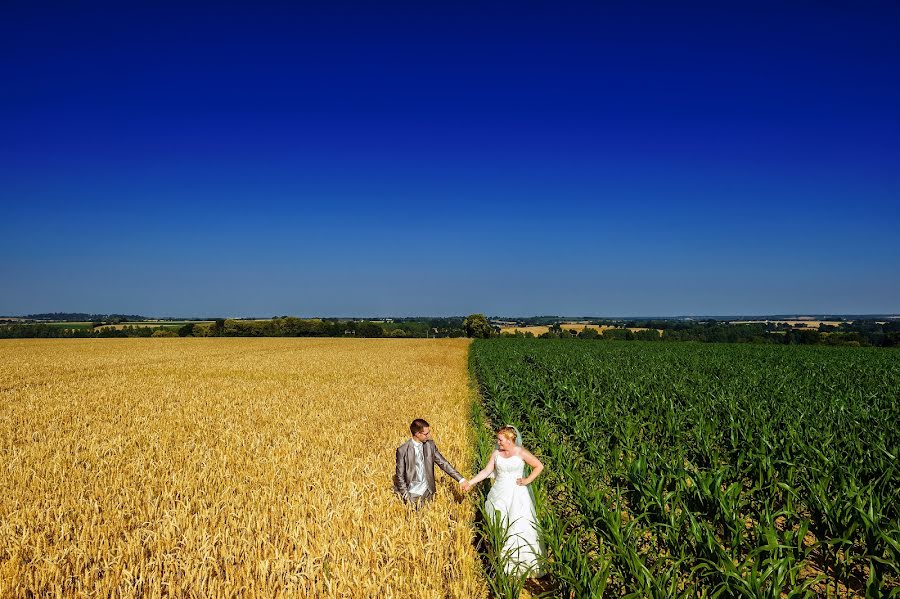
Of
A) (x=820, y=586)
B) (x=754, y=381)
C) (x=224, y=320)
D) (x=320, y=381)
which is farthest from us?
(x=224, y=320)

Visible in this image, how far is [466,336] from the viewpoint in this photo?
83.8 m

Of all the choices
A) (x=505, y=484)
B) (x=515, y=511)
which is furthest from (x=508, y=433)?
(x=515, y=511)

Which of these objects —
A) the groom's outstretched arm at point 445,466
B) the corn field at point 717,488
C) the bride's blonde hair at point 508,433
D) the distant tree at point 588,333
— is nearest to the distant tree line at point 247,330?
the distant tree at point 588,333

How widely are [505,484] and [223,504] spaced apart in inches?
151

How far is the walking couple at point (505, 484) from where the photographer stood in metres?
5.17

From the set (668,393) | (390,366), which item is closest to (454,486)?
(668,393)

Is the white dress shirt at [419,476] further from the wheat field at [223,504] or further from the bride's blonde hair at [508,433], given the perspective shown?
the bride's blonde hair at [508,433]

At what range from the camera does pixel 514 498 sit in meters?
5.52

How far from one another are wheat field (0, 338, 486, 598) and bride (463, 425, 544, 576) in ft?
1.51

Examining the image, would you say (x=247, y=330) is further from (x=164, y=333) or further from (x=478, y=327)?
(x=478, y=327)

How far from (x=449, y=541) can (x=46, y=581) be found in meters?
3.85

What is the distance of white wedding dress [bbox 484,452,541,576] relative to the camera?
5.11 m

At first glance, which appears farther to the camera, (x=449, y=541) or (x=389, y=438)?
(x=389, y=438)

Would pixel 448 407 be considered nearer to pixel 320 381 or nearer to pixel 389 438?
pixel 389 438
